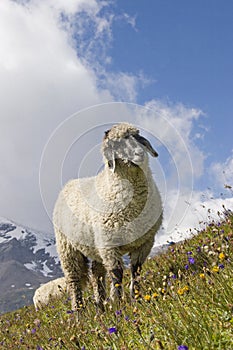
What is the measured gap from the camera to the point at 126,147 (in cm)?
703

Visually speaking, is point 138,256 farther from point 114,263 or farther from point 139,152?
point 139,152

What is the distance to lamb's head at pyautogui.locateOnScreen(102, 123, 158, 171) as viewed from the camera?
7.00 metres

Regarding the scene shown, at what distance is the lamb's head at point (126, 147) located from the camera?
23.0ft

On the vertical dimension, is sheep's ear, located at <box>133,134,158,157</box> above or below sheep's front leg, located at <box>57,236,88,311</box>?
above

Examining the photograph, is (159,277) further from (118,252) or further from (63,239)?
(63,239)

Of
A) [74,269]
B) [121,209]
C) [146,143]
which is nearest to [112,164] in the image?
[146,143]

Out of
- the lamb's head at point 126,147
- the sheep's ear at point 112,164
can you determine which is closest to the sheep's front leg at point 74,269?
the sheep's ear at point 112,164

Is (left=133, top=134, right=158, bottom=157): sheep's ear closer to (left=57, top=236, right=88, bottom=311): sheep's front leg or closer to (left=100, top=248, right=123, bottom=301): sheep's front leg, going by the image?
(left=100, top=248, right=123, bottom=301): sheep's front leg

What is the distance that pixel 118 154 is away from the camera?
7066 millimetres

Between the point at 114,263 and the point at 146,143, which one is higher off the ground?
the point at 146,143

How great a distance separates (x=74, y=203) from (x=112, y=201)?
51.2 inches

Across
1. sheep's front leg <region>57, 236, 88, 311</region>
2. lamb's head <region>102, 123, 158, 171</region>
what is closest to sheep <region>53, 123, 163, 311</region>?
lamb's head <region>102, 123, 158, 171</region>

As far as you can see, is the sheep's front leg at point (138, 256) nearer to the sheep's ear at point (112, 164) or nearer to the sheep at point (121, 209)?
the sheep at point (121, 209)

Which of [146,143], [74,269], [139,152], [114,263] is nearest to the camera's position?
[114,263]
